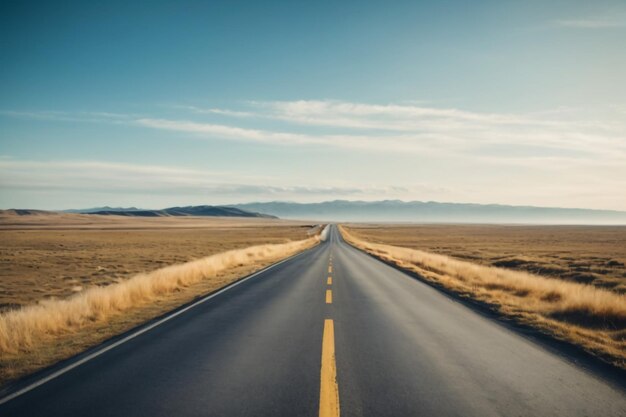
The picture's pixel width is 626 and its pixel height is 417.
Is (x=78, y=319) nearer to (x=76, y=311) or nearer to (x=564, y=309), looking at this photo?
(x=76, y=311)

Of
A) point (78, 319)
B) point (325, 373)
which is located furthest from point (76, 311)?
point (325, 373)

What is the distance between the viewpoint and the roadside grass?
264 inches

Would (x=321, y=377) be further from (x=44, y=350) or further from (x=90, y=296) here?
(x=90, y=296)

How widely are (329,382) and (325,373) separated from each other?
0.35 meters

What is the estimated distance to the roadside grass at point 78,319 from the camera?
6.70 meters

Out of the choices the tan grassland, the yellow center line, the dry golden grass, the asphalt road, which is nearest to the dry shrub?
the tan grassland

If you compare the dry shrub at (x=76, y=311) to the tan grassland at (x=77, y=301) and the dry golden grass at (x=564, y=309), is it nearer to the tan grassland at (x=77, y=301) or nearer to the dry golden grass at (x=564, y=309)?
the tan grassland at (x=77, y=301)

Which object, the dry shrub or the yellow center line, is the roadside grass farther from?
the yellow center line

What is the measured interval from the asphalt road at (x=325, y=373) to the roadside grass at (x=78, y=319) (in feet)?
3.39

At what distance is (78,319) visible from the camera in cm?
896

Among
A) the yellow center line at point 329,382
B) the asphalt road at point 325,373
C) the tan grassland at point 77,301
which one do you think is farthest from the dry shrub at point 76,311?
the yellow center line at point 329,382

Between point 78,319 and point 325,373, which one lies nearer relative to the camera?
point 325,373

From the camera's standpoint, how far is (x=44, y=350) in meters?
6.97

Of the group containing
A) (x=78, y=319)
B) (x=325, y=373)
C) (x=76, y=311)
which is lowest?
(x=78, y=319)
